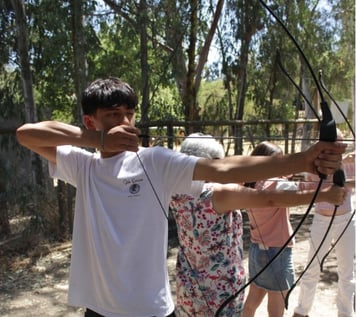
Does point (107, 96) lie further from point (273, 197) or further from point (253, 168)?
point (273, 197)

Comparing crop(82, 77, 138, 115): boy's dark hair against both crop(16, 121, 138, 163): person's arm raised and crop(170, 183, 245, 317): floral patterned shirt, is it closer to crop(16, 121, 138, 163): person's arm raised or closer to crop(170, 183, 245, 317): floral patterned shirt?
crop(16, 121, 138, 163): person's arm raised

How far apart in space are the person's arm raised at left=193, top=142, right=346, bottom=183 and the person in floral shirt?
0.36m

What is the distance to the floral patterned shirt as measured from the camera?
1552mm

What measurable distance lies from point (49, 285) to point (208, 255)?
1963 millimetres

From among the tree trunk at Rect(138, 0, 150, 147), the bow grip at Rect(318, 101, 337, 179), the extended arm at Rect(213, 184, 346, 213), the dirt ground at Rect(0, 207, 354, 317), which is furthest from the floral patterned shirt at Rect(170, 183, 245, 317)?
the tree trunk at Rect(138, 0, 150, 147)

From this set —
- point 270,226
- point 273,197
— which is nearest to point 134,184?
point 273,197

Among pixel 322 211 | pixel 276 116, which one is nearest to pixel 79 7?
pixel 322 211

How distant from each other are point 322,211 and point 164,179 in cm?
150

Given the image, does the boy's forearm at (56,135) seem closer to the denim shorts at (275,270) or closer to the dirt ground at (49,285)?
the denim shorts at (275,270)

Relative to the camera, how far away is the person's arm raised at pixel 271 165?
3.06ft

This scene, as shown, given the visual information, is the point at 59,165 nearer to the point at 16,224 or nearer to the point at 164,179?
the point at 164,179

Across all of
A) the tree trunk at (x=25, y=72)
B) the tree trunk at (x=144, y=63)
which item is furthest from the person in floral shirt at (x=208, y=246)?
the tree trunk at (x=144, y=63)

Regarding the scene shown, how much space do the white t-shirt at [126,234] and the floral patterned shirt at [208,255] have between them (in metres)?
0.35

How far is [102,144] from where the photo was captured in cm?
113
